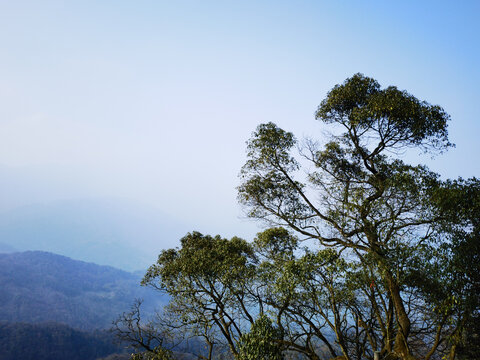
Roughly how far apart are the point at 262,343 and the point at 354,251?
462 cm

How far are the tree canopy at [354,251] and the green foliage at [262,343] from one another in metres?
0.04

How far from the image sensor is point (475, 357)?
846cm

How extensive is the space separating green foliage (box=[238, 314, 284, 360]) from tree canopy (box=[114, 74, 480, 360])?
0.04 meters

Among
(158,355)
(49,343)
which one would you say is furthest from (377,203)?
(49,343)

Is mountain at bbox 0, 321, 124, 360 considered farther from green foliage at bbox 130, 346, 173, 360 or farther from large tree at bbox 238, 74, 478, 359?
large tree at bbox 238, 74, 478, 359

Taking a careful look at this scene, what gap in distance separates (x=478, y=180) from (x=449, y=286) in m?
3.43

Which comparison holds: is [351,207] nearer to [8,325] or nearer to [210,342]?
[210,342]

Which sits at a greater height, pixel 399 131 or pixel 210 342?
pixel 399 131

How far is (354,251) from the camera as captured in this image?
1088cm

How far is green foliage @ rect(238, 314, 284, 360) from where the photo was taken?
31.4 ft

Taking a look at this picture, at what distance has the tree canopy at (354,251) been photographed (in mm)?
8219

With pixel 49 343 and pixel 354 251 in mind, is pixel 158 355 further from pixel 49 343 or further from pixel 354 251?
pixel 49 343

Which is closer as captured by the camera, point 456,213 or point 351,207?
point 456,213

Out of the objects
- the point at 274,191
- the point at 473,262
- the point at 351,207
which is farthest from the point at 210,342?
the point at 473,262
